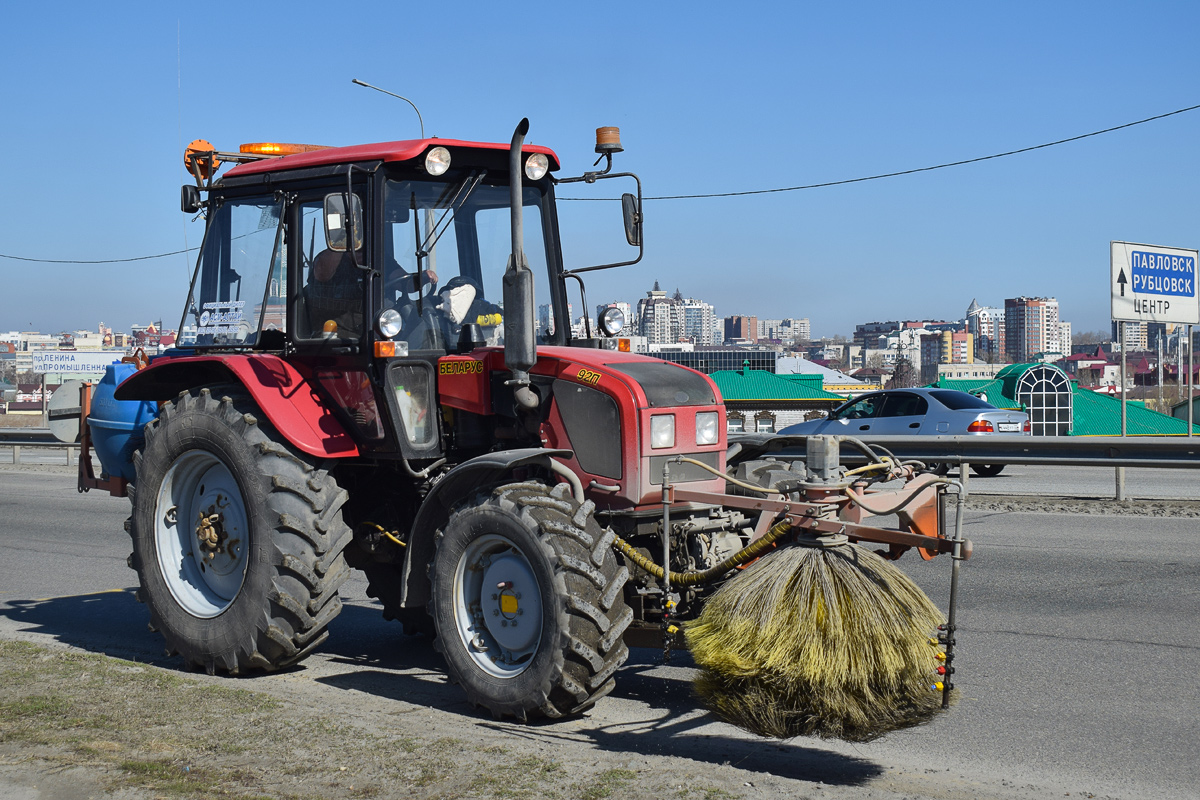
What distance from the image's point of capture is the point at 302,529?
235 inches

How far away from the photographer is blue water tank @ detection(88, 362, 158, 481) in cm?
766

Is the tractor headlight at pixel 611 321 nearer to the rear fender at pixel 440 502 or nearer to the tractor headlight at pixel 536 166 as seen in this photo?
the tractor headlight at pixel 536 166

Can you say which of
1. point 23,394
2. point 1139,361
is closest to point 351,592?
point 23,394

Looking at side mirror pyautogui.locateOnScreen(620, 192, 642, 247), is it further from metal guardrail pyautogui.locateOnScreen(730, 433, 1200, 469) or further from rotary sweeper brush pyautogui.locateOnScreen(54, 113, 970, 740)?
metal guardrail pyautogui.locateOnScreen(730, 433, 1200, 469)

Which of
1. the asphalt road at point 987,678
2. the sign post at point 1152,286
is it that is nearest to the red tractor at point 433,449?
the asphalt road at point 987,678

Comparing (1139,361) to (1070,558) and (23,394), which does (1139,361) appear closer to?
(23,394)

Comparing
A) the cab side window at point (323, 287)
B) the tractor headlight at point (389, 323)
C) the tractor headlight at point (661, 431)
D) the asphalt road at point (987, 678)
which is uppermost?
the cab side window at point (323, 287)

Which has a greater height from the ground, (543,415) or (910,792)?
(543,415)

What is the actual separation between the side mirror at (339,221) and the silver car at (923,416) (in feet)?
43.2

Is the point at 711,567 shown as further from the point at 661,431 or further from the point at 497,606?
the point at 497,606

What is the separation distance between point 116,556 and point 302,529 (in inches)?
231

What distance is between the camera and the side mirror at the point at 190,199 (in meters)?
7.22

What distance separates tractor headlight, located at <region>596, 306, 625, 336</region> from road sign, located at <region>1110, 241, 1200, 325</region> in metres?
12.8

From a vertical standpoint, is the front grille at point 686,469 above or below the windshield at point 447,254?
below
